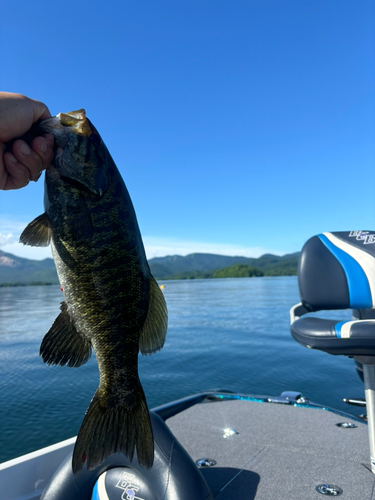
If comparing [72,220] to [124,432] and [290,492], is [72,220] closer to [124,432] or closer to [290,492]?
[124,432]

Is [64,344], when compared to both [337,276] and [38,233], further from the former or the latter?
[337,276]

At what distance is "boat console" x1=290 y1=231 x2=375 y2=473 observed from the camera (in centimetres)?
304

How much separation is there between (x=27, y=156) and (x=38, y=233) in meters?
0.32

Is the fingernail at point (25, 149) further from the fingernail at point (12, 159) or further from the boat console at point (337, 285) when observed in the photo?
the boat console at point (337, 285)

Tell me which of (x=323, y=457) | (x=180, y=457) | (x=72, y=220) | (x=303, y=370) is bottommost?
(x=303, y=370)

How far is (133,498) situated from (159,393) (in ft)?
24.1

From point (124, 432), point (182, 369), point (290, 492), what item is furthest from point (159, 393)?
point (124, 432)

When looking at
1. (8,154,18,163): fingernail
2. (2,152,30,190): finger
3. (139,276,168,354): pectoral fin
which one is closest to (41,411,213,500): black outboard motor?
(139,276,168,354): pectoral fin

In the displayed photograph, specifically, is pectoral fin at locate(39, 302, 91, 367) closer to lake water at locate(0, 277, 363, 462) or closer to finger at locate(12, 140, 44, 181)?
finger at locate(12, 140, 44, 181)

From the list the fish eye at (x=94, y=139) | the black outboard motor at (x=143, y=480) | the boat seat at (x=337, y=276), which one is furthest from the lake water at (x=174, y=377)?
the fish eye at (x=94, y=139)

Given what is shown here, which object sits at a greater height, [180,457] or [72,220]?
[72,220]

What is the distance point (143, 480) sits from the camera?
224cm

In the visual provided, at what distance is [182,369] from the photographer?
1142cm

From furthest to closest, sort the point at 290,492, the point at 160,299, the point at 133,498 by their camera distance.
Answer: the point at 290,492 → the point at 133,498 → the point at 160,299
